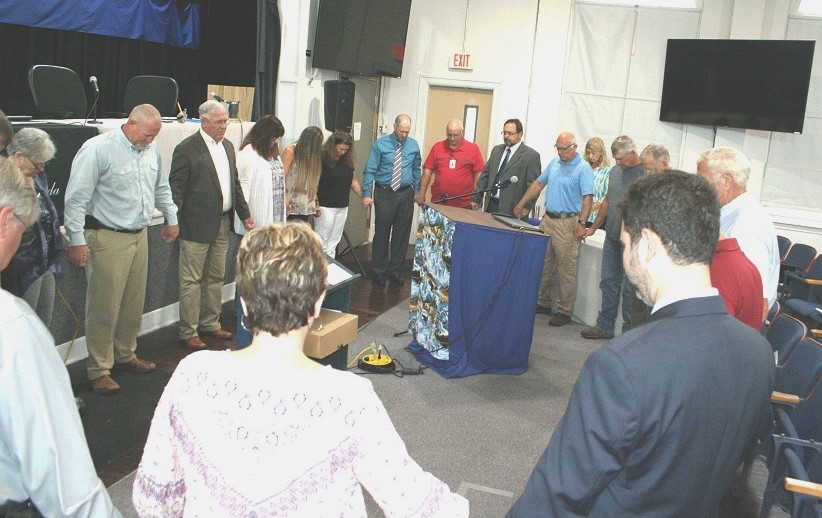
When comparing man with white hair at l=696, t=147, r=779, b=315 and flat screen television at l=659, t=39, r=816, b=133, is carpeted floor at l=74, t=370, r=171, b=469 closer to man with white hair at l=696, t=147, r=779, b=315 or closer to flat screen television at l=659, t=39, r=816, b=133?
man with white hair at l=696, t=147, r=779, b=315

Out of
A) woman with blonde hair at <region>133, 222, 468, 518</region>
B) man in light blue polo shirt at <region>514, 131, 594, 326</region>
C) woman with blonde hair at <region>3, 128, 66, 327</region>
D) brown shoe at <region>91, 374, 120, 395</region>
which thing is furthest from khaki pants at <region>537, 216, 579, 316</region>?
woman with blonde hair at <region>133, 222, 468, 518</region>

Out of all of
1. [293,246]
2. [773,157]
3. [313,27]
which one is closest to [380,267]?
[313,27]

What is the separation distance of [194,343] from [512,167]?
134 inches

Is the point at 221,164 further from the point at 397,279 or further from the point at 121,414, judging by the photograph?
the point at 397,279

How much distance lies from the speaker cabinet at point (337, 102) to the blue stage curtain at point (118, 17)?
205 centimetres

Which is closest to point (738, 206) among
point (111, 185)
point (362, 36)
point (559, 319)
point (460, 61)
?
point (111, 185)

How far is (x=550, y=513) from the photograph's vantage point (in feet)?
4.99

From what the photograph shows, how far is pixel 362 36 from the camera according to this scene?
8328 mm

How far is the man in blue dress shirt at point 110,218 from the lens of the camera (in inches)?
168

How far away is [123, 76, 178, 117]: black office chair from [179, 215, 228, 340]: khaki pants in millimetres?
1389

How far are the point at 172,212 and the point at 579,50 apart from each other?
5.73m

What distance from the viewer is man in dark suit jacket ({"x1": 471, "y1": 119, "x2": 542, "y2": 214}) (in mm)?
7332

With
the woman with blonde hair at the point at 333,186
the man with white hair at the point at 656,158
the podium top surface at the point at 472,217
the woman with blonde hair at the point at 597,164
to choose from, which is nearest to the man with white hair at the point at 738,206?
the podium top surface at the point at 472,217

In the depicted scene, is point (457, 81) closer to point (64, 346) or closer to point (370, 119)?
point (370, 119)
